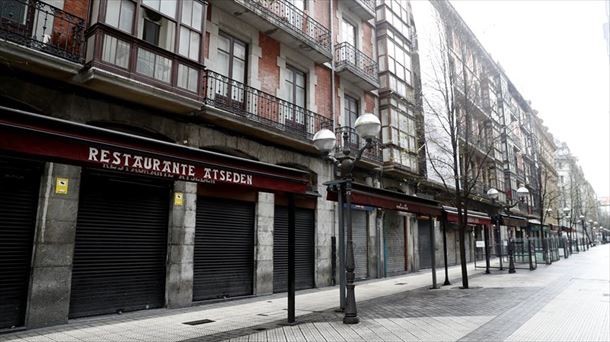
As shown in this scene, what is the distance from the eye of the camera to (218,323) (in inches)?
327

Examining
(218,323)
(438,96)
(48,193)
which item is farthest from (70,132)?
(438,96)

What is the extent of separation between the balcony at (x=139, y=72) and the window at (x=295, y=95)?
453 centimetres

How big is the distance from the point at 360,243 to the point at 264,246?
239 inches

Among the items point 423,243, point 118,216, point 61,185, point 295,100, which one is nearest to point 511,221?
point 423,243

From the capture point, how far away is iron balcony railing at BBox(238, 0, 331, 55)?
1346 centimetres

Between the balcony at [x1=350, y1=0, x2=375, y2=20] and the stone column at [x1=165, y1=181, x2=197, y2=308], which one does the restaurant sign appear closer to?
the stone column at [x1=165, y1=181, x2=197, y2=308]

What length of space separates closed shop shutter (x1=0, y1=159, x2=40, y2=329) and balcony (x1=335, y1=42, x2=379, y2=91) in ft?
40.4

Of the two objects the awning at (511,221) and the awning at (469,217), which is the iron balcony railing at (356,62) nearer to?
the awning at (469,217)

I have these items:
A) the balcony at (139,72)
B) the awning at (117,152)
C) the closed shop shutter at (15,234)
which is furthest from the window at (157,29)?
the awning at (117,152)

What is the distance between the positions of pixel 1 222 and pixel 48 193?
3.02 feet

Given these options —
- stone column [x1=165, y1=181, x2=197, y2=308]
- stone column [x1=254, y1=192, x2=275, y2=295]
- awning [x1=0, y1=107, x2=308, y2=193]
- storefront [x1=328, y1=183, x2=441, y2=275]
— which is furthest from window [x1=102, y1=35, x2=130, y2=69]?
storefront [x1=328, y1=183, x2=441, y2=275]

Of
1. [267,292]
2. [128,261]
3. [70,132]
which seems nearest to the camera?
[70,132]

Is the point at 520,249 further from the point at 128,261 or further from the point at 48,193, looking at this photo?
the point at 48,193

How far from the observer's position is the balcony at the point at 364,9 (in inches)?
738
